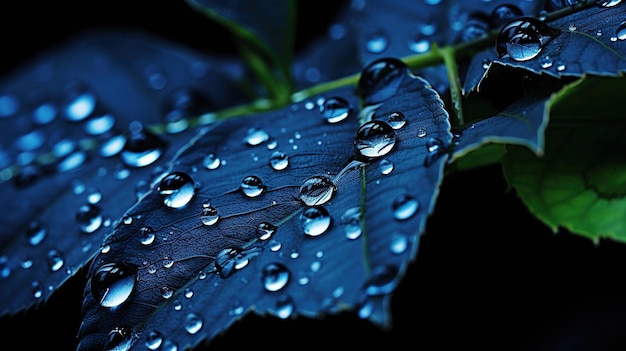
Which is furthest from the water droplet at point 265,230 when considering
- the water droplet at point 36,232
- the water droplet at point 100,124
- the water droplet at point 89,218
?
the water droplet at point 100,124

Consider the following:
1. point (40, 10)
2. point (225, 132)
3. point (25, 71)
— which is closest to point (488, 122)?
point (225, 132)

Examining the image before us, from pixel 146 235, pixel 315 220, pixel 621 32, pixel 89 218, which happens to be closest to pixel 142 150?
pixel 89 218

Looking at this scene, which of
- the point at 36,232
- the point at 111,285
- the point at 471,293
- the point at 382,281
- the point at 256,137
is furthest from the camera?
the point at 471,293

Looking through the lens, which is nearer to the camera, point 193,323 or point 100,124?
point 193,323

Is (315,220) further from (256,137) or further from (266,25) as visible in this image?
(266,25)

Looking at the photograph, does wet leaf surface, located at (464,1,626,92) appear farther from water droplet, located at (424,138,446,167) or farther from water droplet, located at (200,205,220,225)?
water droplet, located at (200,205,220,225)
